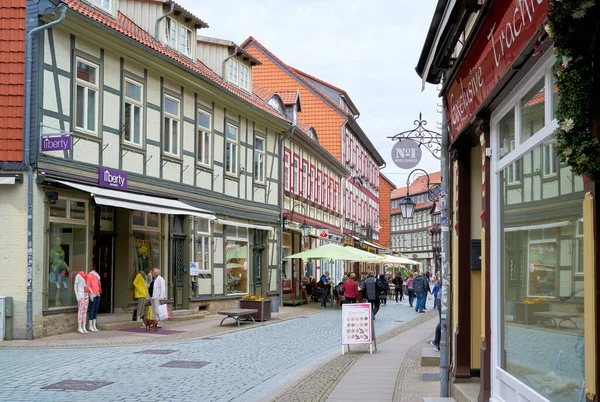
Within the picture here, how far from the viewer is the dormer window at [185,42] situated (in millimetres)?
25594

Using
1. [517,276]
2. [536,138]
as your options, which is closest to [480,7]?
[536,138]

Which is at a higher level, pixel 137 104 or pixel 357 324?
pixel 137 104

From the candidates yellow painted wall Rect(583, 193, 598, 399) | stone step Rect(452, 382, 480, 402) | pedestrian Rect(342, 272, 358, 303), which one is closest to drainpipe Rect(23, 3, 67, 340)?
pedestrian Rect(342, 272, 358, 303)

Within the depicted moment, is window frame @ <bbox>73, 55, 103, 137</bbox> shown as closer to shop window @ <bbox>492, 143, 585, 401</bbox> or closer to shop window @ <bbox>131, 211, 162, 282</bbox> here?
shop window @ <bbox>131, 211, 162, 282</bbox>

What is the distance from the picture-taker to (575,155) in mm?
3721

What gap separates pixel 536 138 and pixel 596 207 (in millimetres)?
1605

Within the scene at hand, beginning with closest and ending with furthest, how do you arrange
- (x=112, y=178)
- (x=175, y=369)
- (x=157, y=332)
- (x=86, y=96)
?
(x=175, y=369), (x=86, y=96), (x=157, y=332), (x=112, y=178)

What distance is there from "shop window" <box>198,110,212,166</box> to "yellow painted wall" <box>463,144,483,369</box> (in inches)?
647

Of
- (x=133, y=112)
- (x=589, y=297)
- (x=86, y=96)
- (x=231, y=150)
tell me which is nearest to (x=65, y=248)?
(x=86, y=96)

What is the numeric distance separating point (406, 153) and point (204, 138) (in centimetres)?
1263

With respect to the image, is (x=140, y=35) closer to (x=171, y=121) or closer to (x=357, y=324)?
(x=171, y=121)

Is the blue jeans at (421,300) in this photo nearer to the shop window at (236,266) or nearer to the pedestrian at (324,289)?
the pedestrian at (324,289)

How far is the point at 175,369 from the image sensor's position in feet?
41.9

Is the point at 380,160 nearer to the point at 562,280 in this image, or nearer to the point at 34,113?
the point at 34,113
